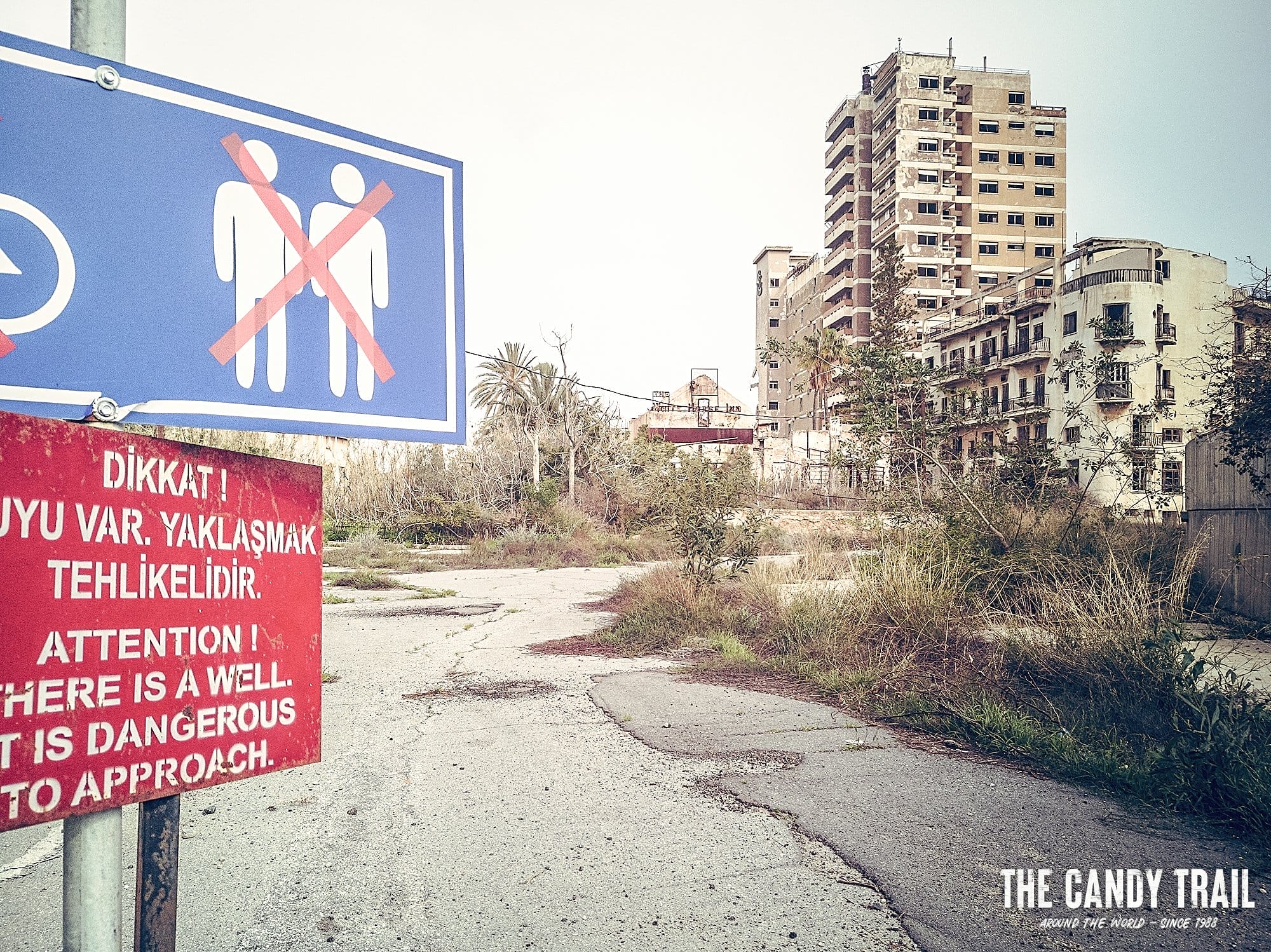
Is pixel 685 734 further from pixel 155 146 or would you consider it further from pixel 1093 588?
pixel 155 146

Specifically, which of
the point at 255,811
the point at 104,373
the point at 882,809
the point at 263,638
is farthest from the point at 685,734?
the point at 104,373

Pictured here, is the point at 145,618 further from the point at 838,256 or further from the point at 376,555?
the point at 838,256

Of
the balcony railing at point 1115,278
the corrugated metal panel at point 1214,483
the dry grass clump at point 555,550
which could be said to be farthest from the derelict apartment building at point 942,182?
the corrugated metal panel at point 1214,483

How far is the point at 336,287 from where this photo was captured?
1.78 metres

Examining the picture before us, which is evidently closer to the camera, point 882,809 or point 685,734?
point 882,809

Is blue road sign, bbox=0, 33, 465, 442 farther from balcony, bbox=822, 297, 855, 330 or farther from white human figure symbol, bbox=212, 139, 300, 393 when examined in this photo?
balcony, bbox=822, 297, 855, 330

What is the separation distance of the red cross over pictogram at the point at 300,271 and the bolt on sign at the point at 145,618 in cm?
25

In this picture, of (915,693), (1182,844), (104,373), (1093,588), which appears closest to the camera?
(104,373)

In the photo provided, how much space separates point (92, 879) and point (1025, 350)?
58510 mm

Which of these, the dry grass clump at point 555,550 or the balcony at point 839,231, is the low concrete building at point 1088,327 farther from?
the dry grass clump at point 555,550

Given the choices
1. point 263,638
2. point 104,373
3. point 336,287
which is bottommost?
point 263,638

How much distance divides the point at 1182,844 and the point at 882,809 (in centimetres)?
133

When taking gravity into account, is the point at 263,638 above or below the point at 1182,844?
above

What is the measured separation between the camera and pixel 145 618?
152 cm
